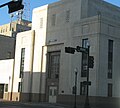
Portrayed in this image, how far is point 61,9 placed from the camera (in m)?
57.7

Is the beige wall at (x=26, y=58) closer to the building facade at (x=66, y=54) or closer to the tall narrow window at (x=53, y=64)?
A: the building facade at (x=66, y=54)

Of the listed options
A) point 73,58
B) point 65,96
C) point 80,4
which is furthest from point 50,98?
point 80,4

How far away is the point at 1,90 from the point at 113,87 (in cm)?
3110

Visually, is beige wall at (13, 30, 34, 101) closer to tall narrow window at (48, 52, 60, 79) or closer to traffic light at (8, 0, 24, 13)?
tall narrow window at (48, 52, 60, 79)

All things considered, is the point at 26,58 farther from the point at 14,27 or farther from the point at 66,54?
the point at 14,27

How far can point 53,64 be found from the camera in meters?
57.6

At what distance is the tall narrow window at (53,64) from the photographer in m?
56.6

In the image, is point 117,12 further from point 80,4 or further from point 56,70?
point 56,70

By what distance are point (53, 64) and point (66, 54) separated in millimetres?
4481

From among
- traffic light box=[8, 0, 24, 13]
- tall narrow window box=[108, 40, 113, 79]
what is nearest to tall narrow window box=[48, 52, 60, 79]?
tall narrow window box=[108, 40, 113, 79]

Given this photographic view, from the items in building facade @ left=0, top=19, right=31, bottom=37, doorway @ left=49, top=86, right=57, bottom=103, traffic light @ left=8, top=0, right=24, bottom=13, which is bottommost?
doorway @ left=49, top=86, right=57, bottom=103

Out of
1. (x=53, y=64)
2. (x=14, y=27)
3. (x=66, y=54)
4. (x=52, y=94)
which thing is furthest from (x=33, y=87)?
(x=14, y=27)

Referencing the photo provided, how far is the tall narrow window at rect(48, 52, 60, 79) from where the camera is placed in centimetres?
5662

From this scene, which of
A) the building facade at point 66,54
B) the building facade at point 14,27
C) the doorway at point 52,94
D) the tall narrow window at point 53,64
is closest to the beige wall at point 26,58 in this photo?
the building facade at point 66,54
